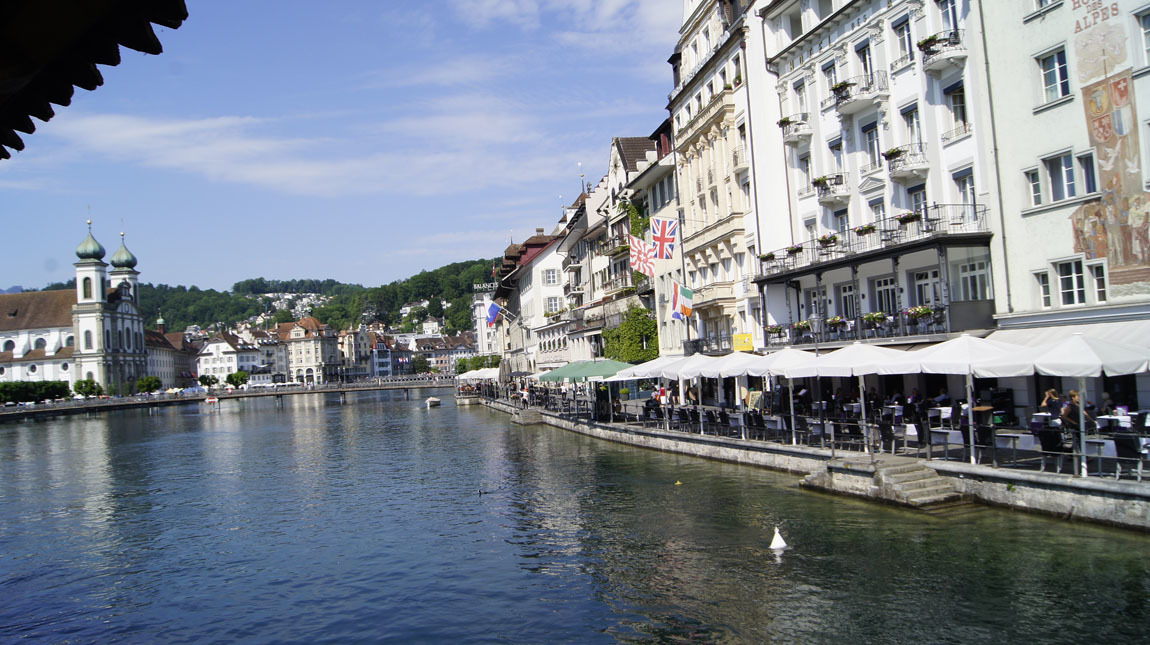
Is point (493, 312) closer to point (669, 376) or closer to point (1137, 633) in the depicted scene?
point (669, 376)

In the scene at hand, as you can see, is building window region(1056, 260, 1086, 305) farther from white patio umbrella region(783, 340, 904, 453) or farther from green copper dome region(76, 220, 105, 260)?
green copper dome region(76, 220, 105, 260)

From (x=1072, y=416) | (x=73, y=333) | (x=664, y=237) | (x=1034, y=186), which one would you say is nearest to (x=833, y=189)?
(x=664, y=237)

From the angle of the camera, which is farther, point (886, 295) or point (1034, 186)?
point (886, 295)

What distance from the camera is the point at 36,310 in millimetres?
164625

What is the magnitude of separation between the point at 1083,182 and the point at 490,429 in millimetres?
40386

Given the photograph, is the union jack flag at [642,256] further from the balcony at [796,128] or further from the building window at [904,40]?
the building window at [904,40]

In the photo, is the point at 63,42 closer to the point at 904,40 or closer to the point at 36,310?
the point at 904,40

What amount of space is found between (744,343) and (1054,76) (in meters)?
19.8

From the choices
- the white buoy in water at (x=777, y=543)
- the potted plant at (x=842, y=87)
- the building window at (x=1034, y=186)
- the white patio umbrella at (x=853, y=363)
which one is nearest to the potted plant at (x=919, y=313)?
the white patio umbrella at (x=853, y=363)

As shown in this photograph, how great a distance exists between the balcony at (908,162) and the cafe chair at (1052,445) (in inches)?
521

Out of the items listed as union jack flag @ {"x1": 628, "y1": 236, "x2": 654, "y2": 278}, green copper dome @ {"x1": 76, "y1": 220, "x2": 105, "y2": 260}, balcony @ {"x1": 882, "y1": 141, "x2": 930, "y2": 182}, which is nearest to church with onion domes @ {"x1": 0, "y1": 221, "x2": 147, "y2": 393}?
green copper dome @ {"x1": 76, "y1": 220, "x2": 105, "y2": 260}

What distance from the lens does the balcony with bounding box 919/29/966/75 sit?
87.7ft

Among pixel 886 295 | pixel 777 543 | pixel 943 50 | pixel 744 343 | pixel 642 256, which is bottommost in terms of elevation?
pixel 777 543

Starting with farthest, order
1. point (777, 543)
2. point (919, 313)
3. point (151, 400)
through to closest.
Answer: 1. point (151, 400)
2. point (919, 313)
3. point (777, 543)
